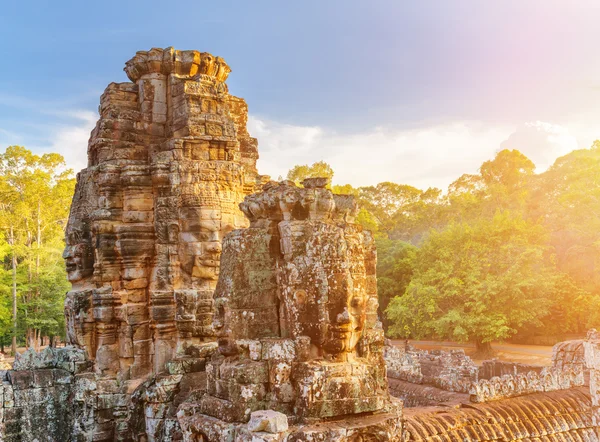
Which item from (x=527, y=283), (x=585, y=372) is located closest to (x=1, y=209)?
(x=527, y=283)

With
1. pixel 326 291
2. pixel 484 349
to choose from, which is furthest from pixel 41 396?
pixel 484 349

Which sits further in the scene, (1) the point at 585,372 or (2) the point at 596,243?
(2) the point at 596,243

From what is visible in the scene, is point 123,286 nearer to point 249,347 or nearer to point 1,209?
point 249,347

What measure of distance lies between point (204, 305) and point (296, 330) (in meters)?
3.90

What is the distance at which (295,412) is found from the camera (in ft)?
15.6

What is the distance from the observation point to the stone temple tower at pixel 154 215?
866cm

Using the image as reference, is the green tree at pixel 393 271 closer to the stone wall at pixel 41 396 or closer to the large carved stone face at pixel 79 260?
the large carved stone face at pixel 79 260

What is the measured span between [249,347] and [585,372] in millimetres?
10620

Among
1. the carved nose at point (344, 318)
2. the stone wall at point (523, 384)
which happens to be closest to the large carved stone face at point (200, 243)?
the carved nose at point (344, 318)

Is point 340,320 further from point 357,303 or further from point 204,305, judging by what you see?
point 204,305

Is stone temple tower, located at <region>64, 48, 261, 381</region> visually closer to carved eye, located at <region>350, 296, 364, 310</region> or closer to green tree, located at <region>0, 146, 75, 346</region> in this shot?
carved eye, located at <region>350, 296, 364, 310</region>

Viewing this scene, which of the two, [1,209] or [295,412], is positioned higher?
[1,209]

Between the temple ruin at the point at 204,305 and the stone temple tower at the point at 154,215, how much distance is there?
23mm

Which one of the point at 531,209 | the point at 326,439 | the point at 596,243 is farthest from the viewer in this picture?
the point at 531,209
